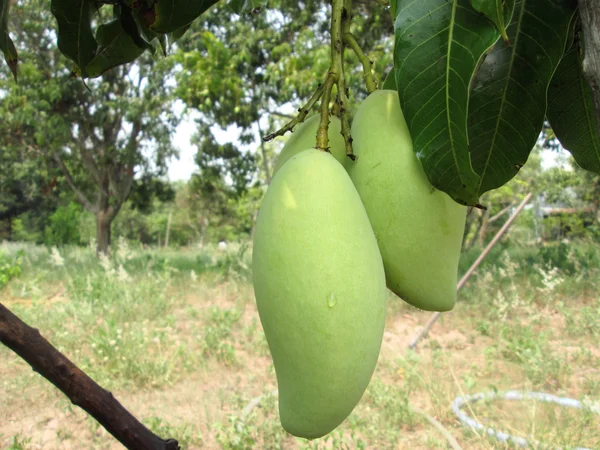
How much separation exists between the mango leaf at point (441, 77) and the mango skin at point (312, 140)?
115 mm

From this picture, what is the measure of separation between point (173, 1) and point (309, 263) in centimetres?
35

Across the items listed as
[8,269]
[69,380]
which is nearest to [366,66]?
[69,380]

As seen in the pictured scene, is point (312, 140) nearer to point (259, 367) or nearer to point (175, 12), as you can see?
point (175, 12)

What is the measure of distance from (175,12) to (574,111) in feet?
1.54

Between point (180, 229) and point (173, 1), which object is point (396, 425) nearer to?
point (173, 1)

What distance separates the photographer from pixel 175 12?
23.8 inches

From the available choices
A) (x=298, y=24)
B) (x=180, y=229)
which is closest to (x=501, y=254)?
(x=298, y=24)

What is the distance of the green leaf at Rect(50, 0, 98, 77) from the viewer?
0.64 metres

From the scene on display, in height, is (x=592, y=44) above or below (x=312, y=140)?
above

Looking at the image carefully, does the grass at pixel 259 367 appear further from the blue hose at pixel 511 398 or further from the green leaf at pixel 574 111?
the green leaf at pixel 574 111

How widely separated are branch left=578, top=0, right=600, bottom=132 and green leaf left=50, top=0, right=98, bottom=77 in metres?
0.55

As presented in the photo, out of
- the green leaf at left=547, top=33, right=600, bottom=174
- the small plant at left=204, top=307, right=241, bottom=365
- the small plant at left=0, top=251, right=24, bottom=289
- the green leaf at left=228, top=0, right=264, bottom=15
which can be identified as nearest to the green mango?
the green leaf at left=547, top=33, right=600, bottom=174

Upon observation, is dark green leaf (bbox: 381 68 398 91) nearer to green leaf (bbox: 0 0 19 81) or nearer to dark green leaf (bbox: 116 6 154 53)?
dark green leaf (bbox: 116 6 154 53)

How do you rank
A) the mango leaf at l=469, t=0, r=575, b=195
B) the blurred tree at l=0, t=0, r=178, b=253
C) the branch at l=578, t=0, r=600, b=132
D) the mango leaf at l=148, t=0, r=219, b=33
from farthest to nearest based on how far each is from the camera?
1. the blurred tree at l=0, t=0, r=178, b=253
2. the mango leaf at l=148, t=0, r=219, b=33
3. the mango leaf at l=469, t=0, r=575, b=195
4. the branch at l=578, t=0, r=600, b=132
